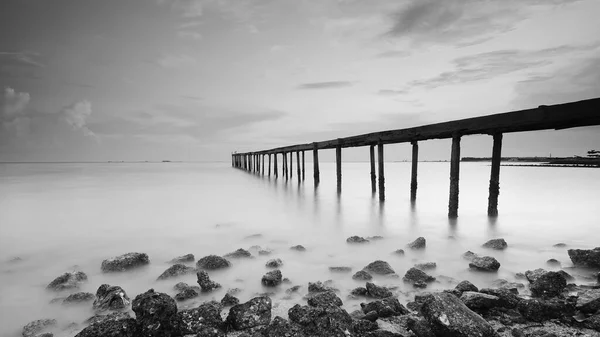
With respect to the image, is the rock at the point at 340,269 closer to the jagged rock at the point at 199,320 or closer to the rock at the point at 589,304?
the jagged rock at the point at 199,320

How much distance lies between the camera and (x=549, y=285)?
3148 millimetres

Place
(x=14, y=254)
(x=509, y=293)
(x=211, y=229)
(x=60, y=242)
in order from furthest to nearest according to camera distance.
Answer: (x=211, y=229) → (x=60, y=242) → (x=14, y=254) → (x=509, y=293)

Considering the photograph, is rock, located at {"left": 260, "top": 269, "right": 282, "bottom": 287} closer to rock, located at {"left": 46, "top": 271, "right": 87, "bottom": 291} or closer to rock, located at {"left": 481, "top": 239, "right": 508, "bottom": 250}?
rock, located at {"left": 46, "top": 271, "right": 87, "bottom": 291}

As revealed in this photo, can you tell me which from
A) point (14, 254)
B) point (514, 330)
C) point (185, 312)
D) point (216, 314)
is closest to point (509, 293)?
point (514, 330)

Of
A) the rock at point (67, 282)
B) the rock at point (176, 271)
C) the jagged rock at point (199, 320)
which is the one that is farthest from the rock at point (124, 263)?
the jagged rock at point (199, 320)

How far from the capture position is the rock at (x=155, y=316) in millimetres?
2414

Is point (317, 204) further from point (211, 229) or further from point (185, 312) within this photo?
point (185, 312)

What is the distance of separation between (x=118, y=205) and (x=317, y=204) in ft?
26.3

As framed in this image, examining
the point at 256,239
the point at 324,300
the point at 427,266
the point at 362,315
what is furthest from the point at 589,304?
the point at 256,239

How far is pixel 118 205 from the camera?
1227 cm

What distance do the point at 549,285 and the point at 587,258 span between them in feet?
5.41

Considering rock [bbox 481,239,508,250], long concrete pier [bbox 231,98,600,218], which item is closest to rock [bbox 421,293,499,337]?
rock [bbox 481,239,508,250]

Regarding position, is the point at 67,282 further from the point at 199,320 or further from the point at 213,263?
the point at 199,320

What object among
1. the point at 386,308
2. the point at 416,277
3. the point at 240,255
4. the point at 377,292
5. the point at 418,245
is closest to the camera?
the point at 386,308
